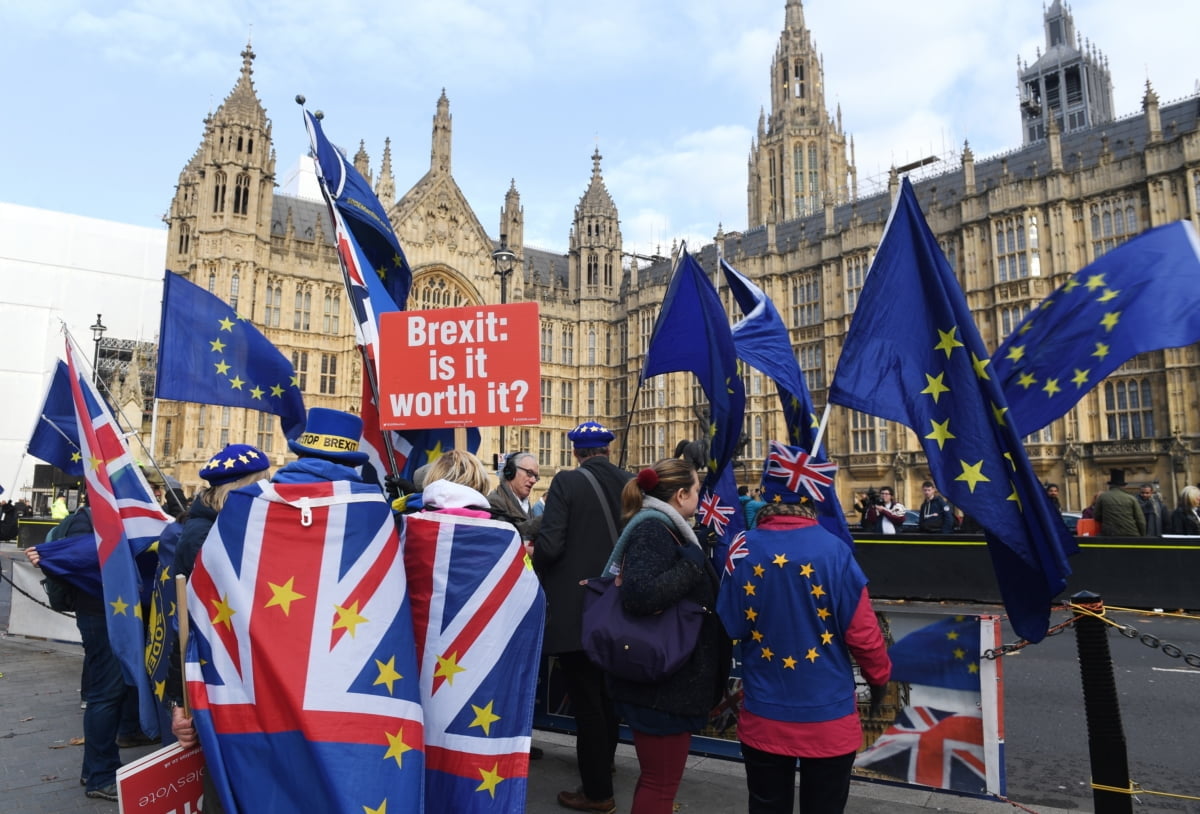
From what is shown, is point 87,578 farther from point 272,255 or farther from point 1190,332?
point 272,255

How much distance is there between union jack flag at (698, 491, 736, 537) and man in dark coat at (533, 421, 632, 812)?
3.24 feet

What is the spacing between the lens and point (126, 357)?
44.0 metres

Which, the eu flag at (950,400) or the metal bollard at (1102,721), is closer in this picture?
the metal bollard at (1102,721)

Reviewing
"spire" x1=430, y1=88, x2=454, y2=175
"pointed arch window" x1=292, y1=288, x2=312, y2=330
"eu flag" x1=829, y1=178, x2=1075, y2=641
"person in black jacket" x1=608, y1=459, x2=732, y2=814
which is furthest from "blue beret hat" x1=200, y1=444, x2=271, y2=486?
"spire" x1=430, y1=88, x2=454, y2=175

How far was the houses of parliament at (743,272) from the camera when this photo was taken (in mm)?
27125

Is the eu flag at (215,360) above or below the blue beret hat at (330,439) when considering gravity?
above

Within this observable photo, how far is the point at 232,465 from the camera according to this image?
11.5 ft

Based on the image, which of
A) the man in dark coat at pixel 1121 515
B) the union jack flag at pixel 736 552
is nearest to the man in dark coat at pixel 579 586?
the union jack flag at pixel 736 552

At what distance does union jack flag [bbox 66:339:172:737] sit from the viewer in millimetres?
4250

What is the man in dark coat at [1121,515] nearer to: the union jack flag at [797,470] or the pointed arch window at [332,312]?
the union jack flag at [797,470]

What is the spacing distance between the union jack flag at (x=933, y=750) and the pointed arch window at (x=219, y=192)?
37.0m

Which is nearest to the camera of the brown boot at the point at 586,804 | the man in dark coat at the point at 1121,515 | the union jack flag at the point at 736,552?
the union jack flag at the point at 736,552

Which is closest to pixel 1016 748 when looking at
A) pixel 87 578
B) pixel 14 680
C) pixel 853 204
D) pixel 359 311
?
pixel 359 311

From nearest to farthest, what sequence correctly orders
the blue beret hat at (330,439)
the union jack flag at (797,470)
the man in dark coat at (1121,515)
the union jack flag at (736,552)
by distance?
1. the blue beret hat at (330,439)
2. the union jack flag at (736,552)
3. the union jack flag at (797,470)
4. the man in dark coat at (1121,515)
